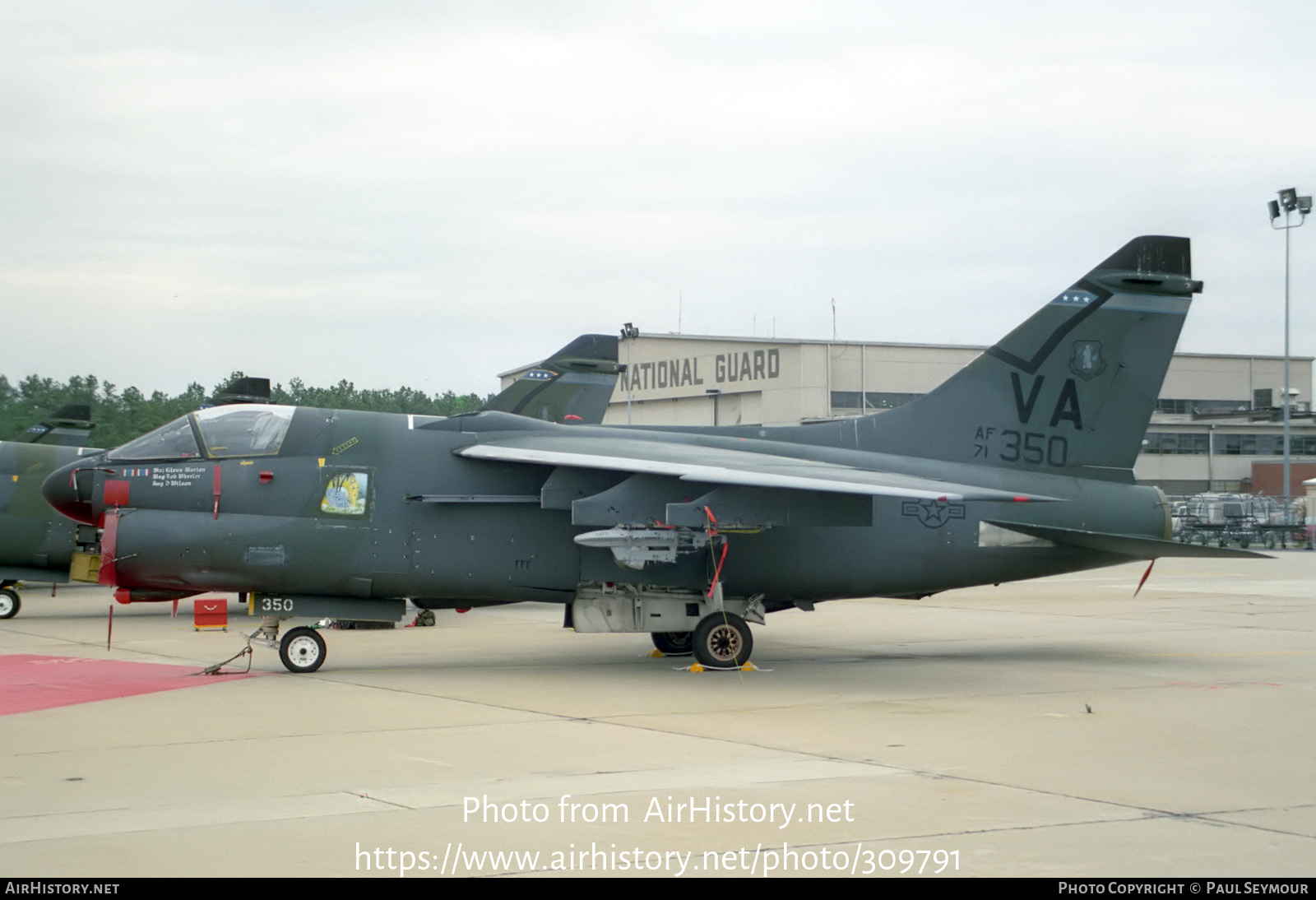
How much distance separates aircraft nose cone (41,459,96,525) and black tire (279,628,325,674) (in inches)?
101

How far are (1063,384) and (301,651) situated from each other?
982 centimetres

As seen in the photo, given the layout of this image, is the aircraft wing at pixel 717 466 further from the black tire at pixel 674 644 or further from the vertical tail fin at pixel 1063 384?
the black tire at pixel 674 644

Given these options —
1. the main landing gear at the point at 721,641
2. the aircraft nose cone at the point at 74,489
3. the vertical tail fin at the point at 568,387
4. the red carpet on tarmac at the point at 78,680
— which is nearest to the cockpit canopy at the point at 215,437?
the aircraft nose cone at the point at 74,489

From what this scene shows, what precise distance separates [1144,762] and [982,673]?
5.50 meters

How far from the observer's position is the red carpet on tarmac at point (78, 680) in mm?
12523

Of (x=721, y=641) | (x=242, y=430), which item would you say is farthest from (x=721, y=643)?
(x=242, y=430)

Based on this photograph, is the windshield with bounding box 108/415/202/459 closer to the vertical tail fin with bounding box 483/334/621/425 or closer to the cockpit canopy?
the cockpit canopy

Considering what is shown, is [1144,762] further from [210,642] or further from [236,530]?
[210,642]

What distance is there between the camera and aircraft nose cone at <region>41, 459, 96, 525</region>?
14.2m

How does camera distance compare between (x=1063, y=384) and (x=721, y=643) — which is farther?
(x=1063, y=384)

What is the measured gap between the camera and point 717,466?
13.7m

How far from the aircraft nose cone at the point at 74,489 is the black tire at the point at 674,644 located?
6991 millimetres

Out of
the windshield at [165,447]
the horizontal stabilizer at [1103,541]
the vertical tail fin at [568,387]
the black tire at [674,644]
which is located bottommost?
the black tire at [674,644]

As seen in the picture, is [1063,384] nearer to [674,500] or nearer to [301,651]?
[674,500]
